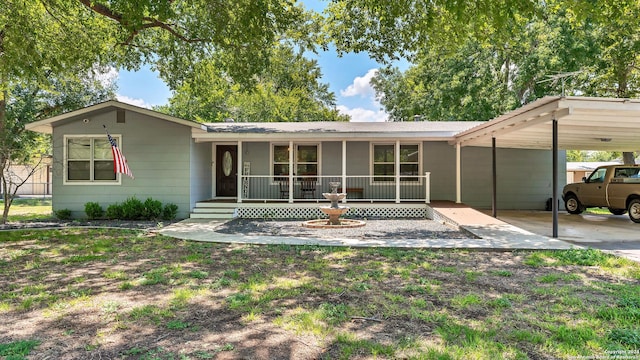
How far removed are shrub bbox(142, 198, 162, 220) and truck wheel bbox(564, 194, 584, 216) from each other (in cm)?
1426

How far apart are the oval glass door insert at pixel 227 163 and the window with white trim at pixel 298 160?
1750 millimetres

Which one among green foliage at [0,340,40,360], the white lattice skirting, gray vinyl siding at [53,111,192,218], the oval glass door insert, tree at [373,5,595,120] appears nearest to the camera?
green foliage at [0,340,40,360]

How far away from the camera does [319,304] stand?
4.05 m

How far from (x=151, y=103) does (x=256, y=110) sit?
11.8 meters

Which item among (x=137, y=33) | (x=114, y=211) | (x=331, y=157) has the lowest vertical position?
(x=114, y=211)

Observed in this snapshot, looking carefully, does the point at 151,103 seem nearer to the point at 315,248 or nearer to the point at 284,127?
the point at 284,127

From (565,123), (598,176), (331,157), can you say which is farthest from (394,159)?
(598,176)

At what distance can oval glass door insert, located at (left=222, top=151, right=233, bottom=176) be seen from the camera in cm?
1430

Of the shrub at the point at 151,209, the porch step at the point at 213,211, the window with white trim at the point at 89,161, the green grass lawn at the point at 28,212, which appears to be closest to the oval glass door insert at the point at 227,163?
the porch step at the point at 213,211

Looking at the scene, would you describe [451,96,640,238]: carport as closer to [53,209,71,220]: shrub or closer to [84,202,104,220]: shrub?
[84,202,104,220]: shrub

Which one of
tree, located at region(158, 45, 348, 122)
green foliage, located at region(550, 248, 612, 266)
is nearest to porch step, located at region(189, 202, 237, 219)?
green foliage, located at region(550, 248, 612, 266)

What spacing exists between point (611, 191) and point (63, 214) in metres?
17.3

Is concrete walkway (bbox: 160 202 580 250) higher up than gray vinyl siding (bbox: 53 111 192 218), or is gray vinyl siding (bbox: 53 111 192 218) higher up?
gray vinyl siding (bbox: 53 111 192 218)

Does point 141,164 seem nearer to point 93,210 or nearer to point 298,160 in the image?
point 93,210
